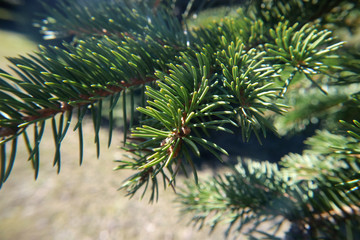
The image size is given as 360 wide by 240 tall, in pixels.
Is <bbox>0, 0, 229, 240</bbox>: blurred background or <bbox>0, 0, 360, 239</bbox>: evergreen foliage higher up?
<bbox>0, 0, 360, 239</bbox>: evergreen foliage

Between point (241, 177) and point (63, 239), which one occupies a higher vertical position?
point (241, 177)

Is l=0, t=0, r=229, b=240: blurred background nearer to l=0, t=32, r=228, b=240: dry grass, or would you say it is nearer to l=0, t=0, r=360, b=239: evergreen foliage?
l=0, t=32, r=228, b=240: dry grass

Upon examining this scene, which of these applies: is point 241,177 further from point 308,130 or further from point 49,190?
point 49,190

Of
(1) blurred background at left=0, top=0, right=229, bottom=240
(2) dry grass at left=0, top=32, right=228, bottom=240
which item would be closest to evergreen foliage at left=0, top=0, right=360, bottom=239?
(1) blurred background at left=0, top=0, right=229, bottom=240

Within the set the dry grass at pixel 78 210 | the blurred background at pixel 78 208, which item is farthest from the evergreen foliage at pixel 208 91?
the dry grass at pixel 78 210

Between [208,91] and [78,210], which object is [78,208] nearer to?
[78,210]

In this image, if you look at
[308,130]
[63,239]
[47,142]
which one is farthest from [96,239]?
[308,130]
